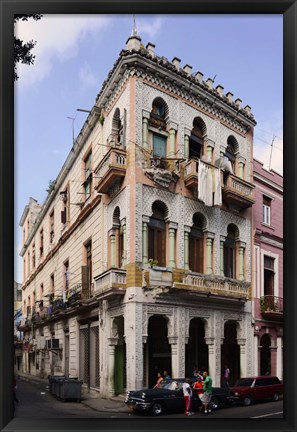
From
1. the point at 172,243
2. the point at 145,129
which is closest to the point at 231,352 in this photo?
the point at 172,243

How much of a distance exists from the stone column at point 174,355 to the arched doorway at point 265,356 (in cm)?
108

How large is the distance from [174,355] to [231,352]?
2.63 ft

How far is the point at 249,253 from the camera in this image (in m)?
7.86

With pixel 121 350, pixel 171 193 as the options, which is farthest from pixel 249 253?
pixel 121 350

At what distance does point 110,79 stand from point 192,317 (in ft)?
10.1

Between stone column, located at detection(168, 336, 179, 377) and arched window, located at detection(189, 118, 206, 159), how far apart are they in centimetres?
232

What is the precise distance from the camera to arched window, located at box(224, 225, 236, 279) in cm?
760

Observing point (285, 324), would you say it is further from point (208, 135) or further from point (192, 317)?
point (208, 135)

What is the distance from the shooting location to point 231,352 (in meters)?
7.45

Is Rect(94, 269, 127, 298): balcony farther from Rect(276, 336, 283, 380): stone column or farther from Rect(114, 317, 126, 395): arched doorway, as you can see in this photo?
Rect(276, 336, 283, 380): stone column

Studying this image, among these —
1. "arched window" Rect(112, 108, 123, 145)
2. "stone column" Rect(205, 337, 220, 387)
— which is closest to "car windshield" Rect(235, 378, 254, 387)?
"stone column" Rect(205, 337, 220, 387)
